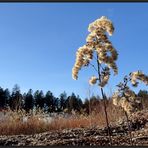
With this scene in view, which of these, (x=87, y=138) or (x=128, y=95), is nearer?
(x=128, y=95)

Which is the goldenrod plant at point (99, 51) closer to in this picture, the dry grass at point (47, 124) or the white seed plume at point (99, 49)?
the white seed plume at point (99, 49)

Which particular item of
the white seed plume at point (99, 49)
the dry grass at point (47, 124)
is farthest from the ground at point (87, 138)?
Answer: the white seed plume at point (99, 49)

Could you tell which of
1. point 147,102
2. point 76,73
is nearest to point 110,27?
point 76,73

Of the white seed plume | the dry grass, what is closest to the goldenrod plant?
the white seed plume

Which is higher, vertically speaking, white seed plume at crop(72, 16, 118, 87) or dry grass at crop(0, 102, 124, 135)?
white seed plume at crop(72, 16, 118, 87)

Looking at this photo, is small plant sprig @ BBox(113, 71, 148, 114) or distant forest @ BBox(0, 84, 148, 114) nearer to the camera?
small plant sprig @ BBox(113, 71, 148, 114)

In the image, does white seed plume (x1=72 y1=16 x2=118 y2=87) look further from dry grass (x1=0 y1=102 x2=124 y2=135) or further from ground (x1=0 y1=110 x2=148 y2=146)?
dry grass (x1=0 y1=102 x2=124 y2=135)

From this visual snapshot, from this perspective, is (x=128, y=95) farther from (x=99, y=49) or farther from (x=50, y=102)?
(x=50, y=102)

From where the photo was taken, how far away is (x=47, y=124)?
7941mm

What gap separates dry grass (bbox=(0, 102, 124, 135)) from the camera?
25.1ft

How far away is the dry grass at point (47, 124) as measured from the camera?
7.64 metres

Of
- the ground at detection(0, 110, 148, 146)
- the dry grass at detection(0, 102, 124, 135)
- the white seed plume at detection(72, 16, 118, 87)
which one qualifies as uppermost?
the white seed plume at detection(72, 16, 118, 87)

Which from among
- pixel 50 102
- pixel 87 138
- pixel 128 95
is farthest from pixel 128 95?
pixel 50 102

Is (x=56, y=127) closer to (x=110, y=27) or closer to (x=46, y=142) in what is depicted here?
(x=46, y=142)
